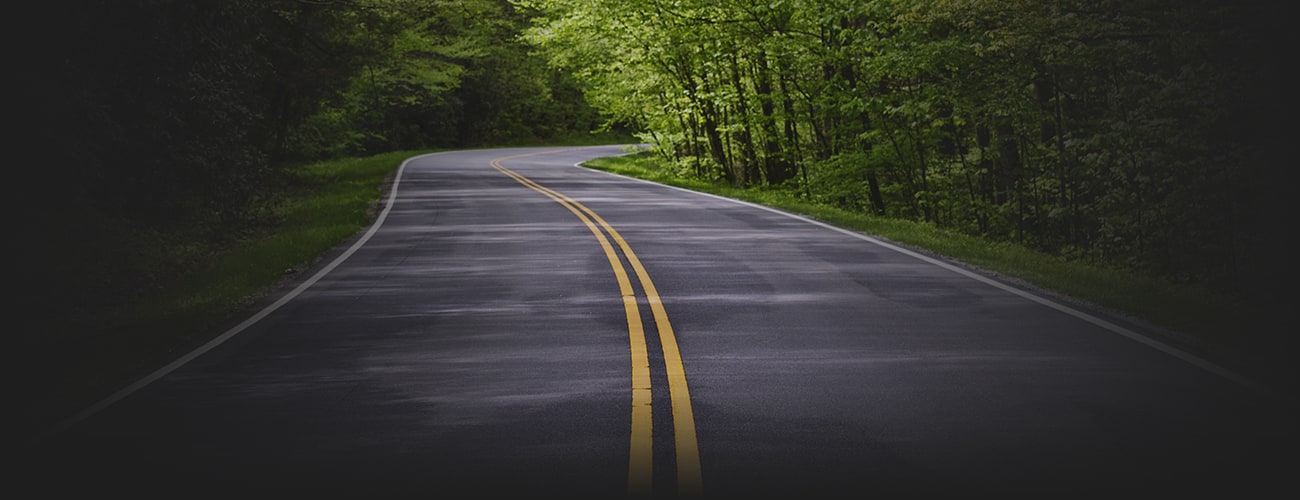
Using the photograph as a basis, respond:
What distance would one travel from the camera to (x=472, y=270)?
1505 centimetres

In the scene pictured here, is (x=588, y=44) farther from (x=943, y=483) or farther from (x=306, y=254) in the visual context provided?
(x=943, y=483)

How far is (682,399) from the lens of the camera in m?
7.72

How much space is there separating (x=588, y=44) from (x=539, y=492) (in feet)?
115

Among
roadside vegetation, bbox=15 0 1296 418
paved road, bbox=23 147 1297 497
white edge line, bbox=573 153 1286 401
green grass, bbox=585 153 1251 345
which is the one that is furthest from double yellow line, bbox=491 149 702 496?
green grass, bbox=585 153 1251 345

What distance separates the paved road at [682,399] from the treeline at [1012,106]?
18.8 feet

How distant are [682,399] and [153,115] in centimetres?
1534

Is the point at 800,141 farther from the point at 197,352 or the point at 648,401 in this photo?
the point at 648,401

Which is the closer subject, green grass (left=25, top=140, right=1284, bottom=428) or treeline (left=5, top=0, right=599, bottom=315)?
green grass (left=25, top=140, right=1284, bottom=428)

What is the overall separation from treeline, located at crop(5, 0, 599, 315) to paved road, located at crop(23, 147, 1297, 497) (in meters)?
4.95

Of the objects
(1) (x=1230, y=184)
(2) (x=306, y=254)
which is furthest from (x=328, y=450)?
(1) (x=1230, y=184)

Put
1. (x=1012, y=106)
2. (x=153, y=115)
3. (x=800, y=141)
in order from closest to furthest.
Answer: (x=153, y=115), (x=1012, y=106), (x=800, y=141)

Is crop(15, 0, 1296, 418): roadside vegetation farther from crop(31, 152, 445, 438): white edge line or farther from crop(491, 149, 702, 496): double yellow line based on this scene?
crop(491, 149, 702, 496): double yellow line

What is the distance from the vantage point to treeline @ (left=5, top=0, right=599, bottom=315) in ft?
53.8

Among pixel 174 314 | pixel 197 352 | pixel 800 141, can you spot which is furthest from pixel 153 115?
pixel 800 141
